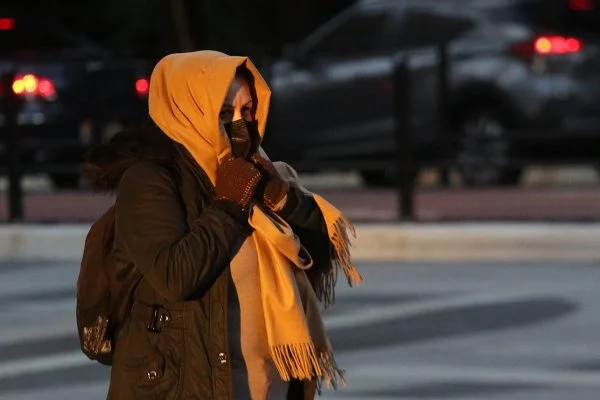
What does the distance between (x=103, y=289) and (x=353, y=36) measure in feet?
40.6

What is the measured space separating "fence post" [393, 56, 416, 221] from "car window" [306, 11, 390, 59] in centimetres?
313

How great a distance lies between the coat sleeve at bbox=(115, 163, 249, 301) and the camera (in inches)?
149

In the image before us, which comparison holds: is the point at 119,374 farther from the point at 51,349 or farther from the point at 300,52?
the point at 300,52

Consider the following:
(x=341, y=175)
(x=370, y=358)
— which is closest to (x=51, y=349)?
(x=370, y=358)

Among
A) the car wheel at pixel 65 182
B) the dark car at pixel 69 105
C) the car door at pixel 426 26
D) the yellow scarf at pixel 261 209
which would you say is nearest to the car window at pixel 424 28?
the car door at pixel 426 26

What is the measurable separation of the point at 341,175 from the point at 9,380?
9969 mm

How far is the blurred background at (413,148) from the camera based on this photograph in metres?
9.27

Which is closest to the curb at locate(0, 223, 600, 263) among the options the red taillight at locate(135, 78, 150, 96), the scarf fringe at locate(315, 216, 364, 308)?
the red taillight at locate(135, 78, 150, 96)

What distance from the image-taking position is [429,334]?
9008 millimetres

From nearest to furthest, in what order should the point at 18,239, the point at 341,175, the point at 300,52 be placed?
the point at 18,239, the point at 300,52, the point at 341,175

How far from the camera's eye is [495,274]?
36.6 ft

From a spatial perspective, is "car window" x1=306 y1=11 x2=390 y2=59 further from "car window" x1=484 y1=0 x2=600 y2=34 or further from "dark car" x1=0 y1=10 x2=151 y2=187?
"dark car" x1=0 y1=10 x2=151 y2=187

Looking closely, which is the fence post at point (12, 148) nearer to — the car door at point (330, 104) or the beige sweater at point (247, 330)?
the car door at point (330, 104)

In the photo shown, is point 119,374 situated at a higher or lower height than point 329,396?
Answer: higher
